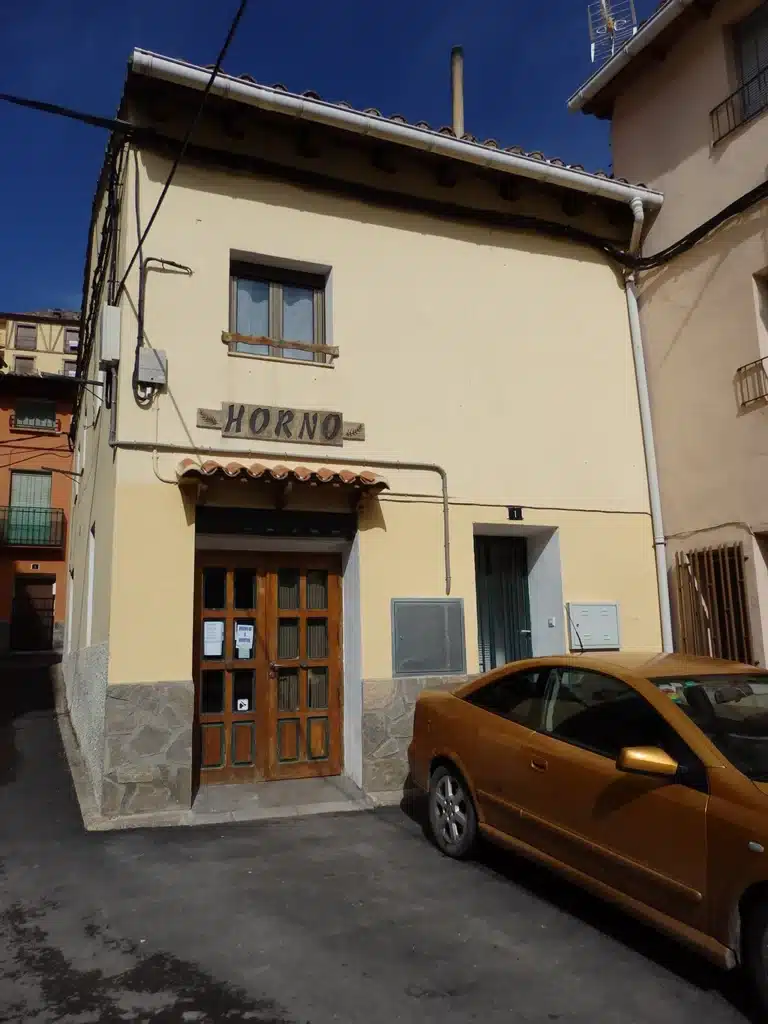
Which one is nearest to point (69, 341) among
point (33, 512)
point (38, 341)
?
point (38, 341)

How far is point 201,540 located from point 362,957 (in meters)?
4.29

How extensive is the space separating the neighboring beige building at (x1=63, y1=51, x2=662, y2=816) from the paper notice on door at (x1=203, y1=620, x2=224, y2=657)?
3cm

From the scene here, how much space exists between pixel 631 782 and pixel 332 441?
4.64 m

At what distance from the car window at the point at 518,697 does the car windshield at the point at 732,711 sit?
0.89 m

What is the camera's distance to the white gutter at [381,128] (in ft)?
22.9

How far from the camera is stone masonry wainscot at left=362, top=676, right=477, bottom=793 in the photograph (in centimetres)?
713

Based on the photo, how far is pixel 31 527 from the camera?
2841 cm

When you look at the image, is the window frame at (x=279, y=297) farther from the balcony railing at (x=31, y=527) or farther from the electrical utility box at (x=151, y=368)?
the balcony railing at (x=31, y=527)

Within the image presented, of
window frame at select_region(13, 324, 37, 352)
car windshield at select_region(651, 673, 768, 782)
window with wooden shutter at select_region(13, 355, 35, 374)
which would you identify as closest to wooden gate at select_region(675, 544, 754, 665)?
car windshield at select_region(651, 673, 768, 782)

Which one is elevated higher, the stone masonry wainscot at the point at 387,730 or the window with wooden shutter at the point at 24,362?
the window with wooden shutter at the point at 24,362

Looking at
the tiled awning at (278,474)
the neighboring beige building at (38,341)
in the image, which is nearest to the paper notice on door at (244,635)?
the tiled awning at (278,474)

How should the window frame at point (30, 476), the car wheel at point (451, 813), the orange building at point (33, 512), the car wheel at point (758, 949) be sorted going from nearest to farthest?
the car wheel at point (758, 949) < the car wheel at point (451, 813) < the orange building at point (33, 512) < the window frame at point (30, 476)

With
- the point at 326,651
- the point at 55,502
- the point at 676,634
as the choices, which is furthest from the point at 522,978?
the point at 55,502

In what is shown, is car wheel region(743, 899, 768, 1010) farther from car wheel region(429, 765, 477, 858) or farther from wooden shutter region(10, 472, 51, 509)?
wooden shutter region(10, 472, 51, 509)
